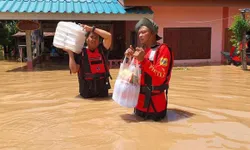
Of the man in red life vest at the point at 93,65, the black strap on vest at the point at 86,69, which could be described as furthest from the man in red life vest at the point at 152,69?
the black strap on vest at the point at 86,69

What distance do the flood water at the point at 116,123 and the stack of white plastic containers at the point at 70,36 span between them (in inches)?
42.1

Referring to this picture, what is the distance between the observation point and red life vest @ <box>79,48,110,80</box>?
19.3ft

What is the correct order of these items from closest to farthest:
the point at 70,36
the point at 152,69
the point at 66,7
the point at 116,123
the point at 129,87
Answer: the point at 152,69 → the point at 129,87 → the point at 116,123 → the point at 70,36 → the point at 66,7

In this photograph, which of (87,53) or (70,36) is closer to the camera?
(70,36)

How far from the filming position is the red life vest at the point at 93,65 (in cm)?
588

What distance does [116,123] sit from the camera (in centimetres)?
463

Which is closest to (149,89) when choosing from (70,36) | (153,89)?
(153,89)

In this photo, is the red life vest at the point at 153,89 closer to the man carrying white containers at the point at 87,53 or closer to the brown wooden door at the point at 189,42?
the man carrying white containers at the point at 87,53

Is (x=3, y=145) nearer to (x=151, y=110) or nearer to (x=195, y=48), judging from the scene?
(x=151, y=110)

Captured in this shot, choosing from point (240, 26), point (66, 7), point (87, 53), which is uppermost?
point (66, 7)

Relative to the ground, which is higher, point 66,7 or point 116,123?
point 66,7

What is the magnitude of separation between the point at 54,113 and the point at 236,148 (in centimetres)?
288

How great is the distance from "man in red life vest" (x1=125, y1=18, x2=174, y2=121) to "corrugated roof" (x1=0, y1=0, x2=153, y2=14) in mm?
8025

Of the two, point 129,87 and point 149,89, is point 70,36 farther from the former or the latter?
point 149,89
